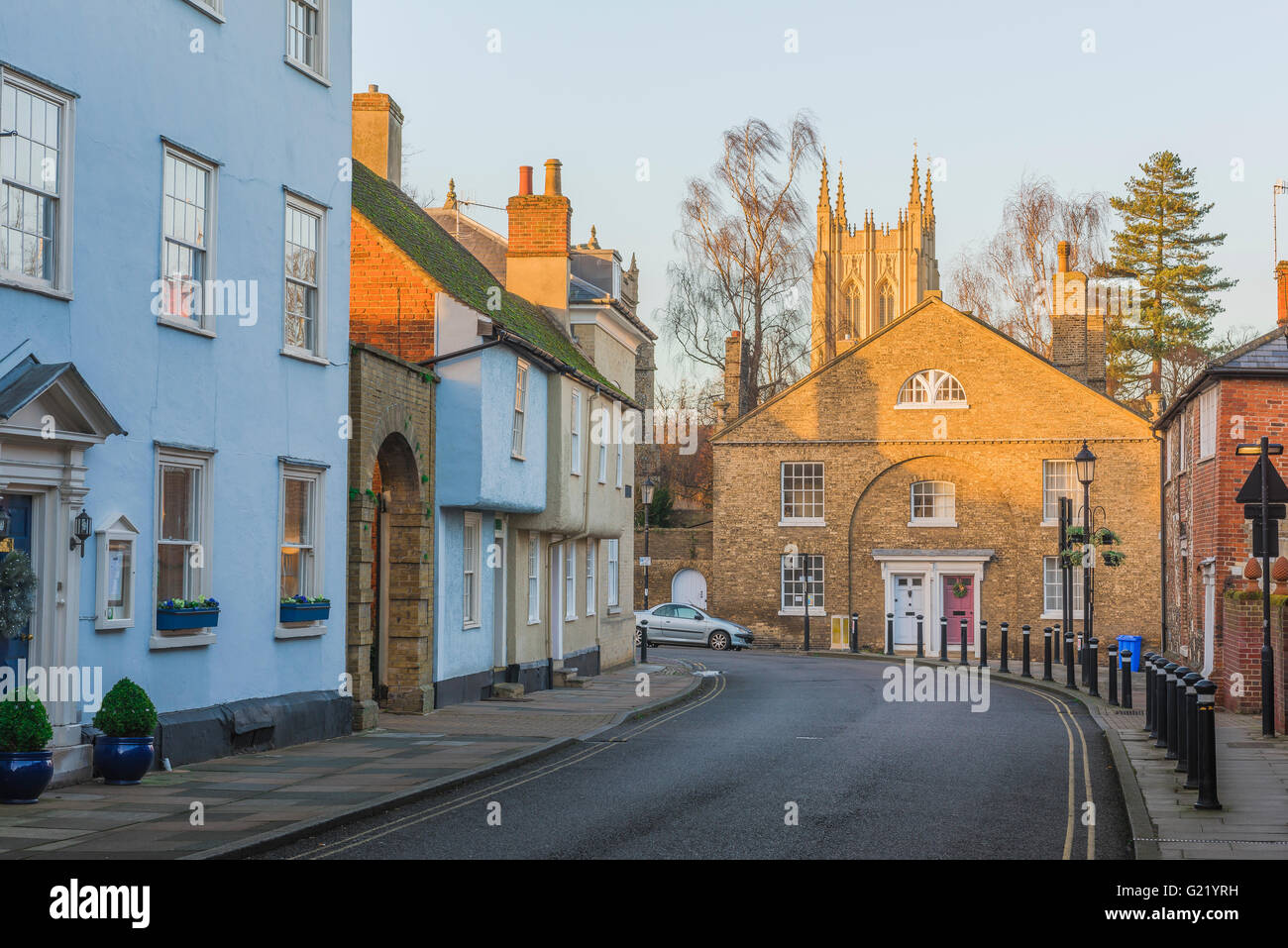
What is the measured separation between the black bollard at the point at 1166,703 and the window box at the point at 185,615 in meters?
10.1

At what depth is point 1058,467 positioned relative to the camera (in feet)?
147

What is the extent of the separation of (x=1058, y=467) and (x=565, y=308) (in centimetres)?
1935

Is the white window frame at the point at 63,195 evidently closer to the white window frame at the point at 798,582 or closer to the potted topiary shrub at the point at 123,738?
the potted topiary shrub at the point at 123,738

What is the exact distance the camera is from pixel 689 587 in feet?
165

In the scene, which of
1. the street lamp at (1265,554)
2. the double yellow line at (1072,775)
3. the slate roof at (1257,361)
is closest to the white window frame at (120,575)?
the double yellow line at (1072,775)

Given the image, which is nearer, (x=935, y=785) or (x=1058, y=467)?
(x=935, y=785)

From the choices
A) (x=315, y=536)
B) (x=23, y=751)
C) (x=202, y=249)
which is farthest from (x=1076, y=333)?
(x=23, y=751)

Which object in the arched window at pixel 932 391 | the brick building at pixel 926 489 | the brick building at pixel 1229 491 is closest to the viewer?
the brick building at pixel 1229 491

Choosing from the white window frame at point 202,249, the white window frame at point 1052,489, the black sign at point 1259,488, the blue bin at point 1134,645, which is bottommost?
the blue bin at point 1134,645

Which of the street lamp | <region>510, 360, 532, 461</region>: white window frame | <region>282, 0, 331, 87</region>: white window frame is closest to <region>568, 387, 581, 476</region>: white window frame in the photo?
<region>510, 360, 532, 461</region>: white window frame

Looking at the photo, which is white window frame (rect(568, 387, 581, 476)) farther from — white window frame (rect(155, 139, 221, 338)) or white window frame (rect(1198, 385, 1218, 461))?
white window frame (rect(155, 139, 221, 338))

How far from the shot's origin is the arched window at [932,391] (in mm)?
45469
